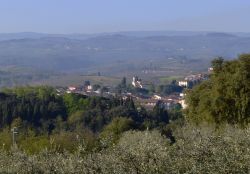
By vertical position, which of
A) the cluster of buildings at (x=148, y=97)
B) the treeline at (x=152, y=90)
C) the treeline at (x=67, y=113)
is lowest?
the treeline at (x=152, y=90)

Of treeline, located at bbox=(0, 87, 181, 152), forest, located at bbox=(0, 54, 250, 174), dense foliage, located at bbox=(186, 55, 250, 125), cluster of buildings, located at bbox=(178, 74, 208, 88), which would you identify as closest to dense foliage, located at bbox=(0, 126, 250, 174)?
forest, located at bbox=(0, 54, 250, 174)

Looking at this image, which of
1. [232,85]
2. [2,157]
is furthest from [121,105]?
[2,157]

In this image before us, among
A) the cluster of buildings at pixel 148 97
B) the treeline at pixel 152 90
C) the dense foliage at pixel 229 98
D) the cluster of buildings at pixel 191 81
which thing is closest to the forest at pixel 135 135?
the dense foliage at pixel 229 98

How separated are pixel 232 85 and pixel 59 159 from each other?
13916mm

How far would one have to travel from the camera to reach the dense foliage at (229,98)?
831 inches

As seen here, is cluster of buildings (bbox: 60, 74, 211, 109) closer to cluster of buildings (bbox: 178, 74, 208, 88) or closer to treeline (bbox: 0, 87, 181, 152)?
cluster of buildings (bbox: 178, 74, 208, 88)

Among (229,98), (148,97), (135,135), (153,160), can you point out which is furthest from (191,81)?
(153,160)

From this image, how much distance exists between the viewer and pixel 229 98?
21406mm

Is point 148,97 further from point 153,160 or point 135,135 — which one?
point 153,160

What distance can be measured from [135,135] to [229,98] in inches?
148

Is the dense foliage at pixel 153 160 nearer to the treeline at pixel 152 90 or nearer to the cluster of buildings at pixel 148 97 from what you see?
the cluster of buildings at pixel 148 97

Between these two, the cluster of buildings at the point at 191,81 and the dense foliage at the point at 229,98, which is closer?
the dense foliage at the point at 229,98

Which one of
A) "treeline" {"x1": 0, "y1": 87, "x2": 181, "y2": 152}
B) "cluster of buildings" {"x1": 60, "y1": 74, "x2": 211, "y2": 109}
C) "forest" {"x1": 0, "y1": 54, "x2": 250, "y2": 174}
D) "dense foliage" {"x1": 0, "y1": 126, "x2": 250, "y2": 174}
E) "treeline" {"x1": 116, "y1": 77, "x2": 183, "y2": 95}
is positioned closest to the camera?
"dense foliage" {"x1": 0, "y1": 126, "x2": 250, "y2": 174}

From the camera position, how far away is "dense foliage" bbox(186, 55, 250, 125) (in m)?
21.1
